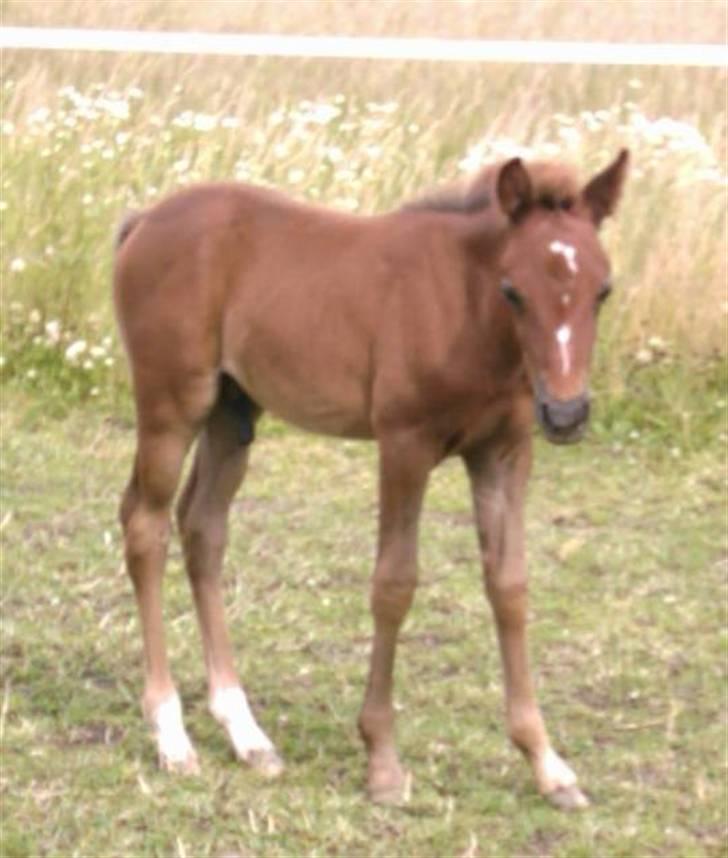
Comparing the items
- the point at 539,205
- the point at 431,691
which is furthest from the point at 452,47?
the point at 539,205

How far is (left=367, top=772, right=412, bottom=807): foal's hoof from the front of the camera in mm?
5582

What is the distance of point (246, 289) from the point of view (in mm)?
5777

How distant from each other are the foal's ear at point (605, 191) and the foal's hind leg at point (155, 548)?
126 cm

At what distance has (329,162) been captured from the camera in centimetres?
1030

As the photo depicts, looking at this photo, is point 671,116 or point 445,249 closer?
point 445,249

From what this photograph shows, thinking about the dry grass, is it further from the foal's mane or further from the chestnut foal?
the foal's mane

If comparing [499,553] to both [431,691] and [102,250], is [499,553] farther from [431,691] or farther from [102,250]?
[102,250]

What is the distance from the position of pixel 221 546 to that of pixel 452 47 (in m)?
4.67

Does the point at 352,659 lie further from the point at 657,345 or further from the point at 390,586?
the point at 657,345

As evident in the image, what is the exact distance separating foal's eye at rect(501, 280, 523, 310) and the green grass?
4.20ft

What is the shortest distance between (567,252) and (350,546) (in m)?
2.86

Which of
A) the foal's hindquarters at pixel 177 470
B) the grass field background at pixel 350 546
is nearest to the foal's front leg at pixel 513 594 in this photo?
the grass field background at pixel 350 546

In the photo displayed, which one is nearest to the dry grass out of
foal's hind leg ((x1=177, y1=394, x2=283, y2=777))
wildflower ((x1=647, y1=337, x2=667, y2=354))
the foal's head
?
wildflower ((x1=647, y1=337, x2=667, y2=354))

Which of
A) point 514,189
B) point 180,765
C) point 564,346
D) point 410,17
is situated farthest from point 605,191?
point 410,17
